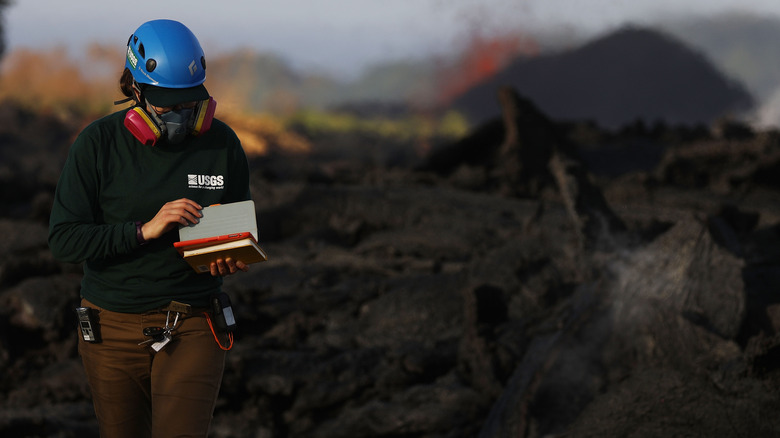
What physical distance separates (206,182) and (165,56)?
1.59 feet

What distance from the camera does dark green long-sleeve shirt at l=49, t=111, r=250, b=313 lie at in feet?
9.86

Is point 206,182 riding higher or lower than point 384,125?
higher

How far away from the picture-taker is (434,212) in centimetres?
1083

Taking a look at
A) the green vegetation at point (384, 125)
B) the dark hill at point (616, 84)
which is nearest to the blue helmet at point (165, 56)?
the green vegetation at point (384, 125)

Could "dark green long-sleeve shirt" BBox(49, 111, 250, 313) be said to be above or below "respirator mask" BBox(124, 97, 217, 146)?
below

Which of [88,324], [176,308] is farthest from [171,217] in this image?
[88,324]

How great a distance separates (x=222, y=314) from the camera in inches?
125

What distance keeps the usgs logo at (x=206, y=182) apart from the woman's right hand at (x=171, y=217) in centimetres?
17

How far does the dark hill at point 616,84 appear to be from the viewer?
115 ft

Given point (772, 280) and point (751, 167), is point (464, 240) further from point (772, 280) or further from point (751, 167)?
point (751, 167)

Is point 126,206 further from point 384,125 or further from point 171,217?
point 384,125

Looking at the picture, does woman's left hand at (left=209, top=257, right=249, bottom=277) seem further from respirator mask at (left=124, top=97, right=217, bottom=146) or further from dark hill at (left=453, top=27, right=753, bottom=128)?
dark hill at (left=453, top=27, right=753, bottom=128)

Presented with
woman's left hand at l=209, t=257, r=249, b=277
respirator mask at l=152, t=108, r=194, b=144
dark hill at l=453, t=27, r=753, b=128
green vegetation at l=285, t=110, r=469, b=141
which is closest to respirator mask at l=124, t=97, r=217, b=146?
respirator mask at l=152, t=108, r=194, b=144

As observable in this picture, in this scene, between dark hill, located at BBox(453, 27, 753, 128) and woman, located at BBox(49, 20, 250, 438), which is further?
dark hill, located at BBox(453, 27, 753, 128)
